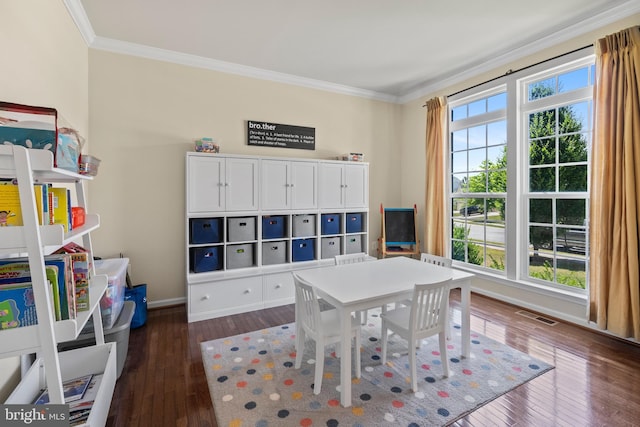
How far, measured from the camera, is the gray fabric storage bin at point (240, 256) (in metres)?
3.26

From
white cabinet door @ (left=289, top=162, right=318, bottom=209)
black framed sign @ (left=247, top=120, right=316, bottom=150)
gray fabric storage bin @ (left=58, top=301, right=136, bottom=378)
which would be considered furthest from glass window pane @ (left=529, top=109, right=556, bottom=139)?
gray fabric storage bin @ (left=58, top=301, right=136, bottom=378)

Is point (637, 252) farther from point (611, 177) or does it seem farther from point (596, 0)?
point (596, 0)

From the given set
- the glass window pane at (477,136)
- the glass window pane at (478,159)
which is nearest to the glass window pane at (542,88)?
the glass window pane at (477,136)

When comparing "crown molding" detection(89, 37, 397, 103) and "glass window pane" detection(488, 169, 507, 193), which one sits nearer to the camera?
"crown molding" detection(89, 37, 397, 103)

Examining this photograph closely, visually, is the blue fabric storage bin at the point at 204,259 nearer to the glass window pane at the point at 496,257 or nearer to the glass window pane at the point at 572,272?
the glass window pane at the point at 496,257

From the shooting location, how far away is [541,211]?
125 inches

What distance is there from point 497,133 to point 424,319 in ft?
9.12

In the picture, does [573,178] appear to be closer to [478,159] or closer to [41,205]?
[478,159]

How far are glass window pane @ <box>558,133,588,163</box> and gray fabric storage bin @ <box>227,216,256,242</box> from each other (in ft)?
11.2

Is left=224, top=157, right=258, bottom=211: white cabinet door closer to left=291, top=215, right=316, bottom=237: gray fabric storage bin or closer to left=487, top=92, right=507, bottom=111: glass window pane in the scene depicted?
left=291, top=215, right=316, bottom=237: gray fabric storage bin

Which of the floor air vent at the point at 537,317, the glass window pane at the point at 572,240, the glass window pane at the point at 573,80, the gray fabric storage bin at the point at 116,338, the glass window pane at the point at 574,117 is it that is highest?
the glass window pane at the point at 573,80

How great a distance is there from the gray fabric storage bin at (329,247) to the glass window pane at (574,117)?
2756 mm

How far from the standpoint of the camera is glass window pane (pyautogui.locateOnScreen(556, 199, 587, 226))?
113 inches

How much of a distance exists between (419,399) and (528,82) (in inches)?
136
